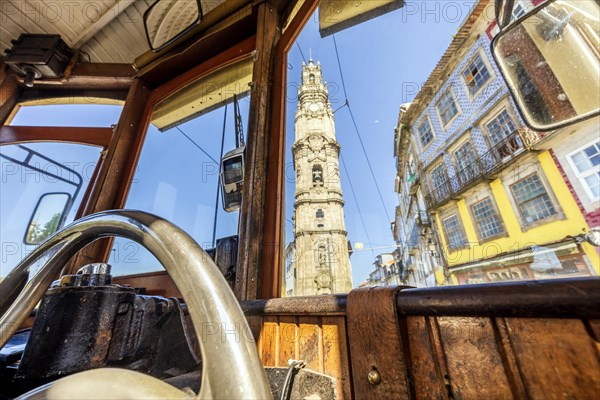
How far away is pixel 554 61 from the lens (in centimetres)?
127

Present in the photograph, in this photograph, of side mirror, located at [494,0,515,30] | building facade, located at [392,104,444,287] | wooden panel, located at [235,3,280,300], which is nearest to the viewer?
side mirror, located at [494,0,515,30]

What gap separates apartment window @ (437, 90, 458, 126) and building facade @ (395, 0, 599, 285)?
0.03 m

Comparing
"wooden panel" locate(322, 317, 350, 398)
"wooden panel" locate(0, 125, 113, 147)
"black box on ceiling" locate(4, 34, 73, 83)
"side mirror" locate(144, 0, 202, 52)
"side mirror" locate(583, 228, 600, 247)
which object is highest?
"side mirror" locate(144, 0, 202, 52)

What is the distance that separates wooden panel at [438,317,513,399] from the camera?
0.50m

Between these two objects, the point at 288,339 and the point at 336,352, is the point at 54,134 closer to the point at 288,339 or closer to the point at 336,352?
the point at 288,339

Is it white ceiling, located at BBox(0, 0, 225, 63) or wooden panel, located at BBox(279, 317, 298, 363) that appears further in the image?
white ceiling, located at BBox(0, 0, 225, 63)

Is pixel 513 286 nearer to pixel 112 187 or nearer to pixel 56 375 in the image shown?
pixel 56 375

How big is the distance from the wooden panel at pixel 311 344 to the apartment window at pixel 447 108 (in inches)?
282

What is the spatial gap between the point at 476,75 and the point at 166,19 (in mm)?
6331

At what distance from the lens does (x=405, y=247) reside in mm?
14820

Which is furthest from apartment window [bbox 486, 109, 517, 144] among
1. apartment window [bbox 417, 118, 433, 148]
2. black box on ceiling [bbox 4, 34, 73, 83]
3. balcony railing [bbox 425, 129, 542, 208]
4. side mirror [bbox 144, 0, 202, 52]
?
black box on ceiling [bbox 4, 34, 73, 83]

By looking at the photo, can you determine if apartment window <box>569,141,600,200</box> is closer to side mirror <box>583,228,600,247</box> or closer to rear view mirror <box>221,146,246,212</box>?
side mirror <box>583,228,600,247</box>

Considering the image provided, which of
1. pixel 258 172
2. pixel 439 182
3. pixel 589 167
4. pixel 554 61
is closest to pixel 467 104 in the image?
pixel 439 182

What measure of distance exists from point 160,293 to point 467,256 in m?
7.12
